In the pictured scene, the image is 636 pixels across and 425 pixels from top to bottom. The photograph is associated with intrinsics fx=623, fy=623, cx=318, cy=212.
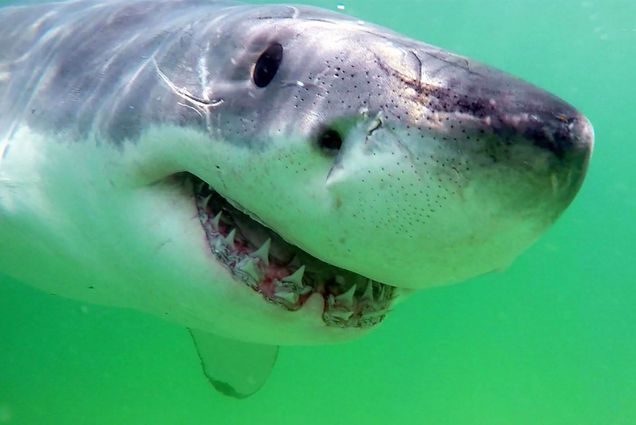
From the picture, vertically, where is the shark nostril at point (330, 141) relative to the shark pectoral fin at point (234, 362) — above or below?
above

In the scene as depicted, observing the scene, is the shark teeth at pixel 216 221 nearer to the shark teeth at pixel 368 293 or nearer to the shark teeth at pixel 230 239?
the shark teeth at pixel 230 239

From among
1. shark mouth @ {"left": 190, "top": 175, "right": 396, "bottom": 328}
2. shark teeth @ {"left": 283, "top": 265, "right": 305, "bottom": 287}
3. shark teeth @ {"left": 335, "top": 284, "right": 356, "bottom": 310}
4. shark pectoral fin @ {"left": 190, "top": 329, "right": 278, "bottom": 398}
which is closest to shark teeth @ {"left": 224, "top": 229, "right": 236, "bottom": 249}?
shark mouth @ {"left": 190, "top": 175, "right": 396, "bottom": 328}

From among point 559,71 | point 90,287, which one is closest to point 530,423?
point 90,287

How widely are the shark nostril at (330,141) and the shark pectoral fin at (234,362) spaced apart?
8.37 ft

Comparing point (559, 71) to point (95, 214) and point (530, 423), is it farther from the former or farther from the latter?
point (95, 214)

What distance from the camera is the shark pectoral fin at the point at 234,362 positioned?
3.72m

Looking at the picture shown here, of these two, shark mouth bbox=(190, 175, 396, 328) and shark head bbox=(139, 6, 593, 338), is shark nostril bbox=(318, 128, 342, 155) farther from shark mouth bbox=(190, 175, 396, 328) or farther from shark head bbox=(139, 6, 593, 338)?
shark mouth bbox=(190, 175, 396, 328)

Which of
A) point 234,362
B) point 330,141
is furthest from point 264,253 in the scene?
point 234,362

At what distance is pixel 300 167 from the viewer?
135 centimetres

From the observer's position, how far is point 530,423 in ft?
52.4

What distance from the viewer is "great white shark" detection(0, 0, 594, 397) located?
119 cm

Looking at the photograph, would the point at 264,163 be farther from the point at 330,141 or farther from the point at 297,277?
the point at 297,277

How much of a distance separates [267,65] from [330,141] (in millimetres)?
382

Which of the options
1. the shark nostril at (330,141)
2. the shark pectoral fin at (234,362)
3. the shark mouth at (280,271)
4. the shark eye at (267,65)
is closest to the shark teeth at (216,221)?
the shark mouth at (280,271)
